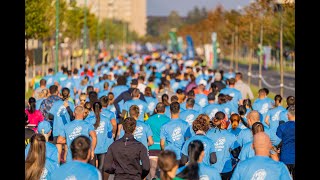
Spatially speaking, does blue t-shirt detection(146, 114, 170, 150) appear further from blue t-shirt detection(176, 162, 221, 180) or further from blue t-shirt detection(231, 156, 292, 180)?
blue t-shirt detection(231, 156, 292, 180)

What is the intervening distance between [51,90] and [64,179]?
28.5ft

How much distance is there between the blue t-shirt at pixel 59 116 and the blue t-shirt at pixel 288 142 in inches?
164

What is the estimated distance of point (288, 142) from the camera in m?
12.6

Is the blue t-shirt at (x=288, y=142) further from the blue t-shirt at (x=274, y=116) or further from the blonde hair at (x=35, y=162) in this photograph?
the blonde hair at (x=35, y=162)

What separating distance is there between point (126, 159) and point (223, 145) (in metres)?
1.71

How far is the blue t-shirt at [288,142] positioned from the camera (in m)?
12.6

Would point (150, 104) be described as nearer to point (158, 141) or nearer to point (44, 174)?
point (158, 141)

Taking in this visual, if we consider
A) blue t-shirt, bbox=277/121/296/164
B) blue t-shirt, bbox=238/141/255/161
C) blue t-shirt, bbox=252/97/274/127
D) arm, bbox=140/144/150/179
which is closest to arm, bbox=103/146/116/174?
arm, bbox=140/144/150/179

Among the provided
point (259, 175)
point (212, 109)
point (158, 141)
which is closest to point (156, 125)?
point (158, 141)

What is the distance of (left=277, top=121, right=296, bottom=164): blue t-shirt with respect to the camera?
495 inches

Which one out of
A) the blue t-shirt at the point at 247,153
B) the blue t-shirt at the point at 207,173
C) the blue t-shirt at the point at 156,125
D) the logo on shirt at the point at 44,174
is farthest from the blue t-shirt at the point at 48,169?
the blue t-shirt at the point at 156,125

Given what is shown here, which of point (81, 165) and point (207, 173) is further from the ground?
point (81, 165)
